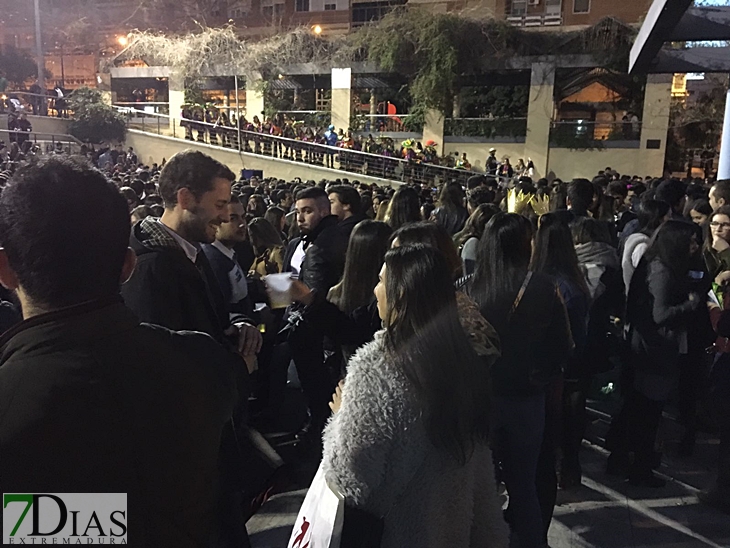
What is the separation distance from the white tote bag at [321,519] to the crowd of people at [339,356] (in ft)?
0.14

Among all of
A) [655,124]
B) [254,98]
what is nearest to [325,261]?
[655,124]

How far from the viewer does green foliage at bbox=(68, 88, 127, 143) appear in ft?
83.8

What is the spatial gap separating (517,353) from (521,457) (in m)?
0.51

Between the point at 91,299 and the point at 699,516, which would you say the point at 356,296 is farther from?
the point at 699,516

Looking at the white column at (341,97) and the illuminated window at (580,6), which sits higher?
the illuminated window at (580,6)

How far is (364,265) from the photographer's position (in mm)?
3504

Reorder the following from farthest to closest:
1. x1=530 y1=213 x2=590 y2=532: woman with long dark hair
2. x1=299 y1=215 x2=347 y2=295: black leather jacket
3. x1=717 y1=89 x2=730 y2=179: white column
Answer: x1=717 y1=89 x2=730 y2=179: white column
x1=299 y1=215 x2=347 y2=295: black leather jacket
x1=530 y1=213 x2=590 y2=532: woman with long dark hair

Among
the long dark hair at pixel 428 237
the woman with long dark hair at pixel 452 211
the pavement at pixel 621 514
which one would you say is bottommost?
the pavement at pixel 621 514

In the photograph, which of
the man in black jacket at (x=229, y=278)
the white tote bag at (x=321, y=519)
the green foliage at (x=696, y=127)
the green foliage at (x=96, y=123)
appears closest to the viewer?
the white tote bag at (x=321, y=519)

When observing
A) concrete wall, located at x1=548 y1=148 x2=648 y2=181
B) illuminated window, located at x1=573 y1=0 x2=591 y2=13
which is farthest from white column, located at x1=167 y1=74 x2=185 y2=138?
illuminated window, located at x1=573 y1=0 x2=591 y2=13

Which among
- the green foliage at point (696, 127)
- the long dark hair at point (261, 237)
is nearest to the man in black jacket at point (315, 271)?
the long dark hair at point (261, 237)

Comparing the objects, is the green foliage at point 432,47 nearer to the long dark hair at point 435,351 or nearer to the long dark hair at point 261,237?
the long dark hair at point 261,237

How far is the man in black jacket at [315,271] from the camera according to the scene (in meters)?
4.04

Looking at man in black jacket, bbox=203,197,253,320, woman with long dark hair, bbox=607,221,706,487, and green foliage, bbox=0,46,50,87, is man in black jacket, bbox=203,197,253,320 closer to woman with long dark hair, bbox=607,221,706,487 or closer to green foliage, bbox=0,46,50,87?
woman with long dark hair, bbox=607,221,706,487
